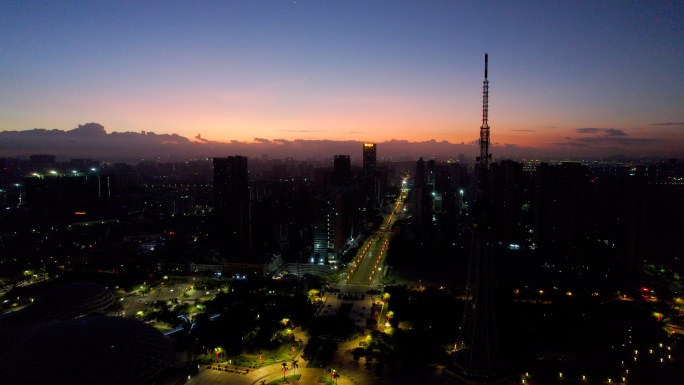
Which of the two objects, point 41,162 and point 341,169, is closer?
point 341,169

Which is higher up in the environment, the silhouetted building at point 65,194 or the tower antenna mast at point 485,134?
the tower antenna mast at point 485,134

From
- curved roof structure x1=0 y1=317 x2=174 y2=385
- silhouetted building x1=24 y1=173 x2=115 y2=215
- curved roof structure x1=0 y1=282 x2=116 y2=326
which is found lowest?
curved roof structure x1=0 y1=282 x2=116 y2=326

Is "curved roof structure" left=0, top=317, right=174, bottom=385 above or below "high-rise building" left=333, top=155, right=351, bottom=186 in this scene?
below

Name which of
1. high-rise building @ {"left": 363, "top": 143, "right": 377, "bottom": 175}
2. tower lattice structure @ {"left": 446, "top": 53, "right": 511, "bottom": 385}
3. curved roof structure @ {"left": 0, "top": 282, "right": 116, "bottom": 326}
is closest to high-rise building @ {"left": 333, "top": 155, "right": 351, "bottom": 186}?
high-rise building @ {"left": 363, "top": 143, "right": 377, "bottom": 175}

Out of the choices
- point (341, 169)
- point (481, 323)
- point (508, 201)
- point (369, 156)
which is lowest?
point (481, 323)

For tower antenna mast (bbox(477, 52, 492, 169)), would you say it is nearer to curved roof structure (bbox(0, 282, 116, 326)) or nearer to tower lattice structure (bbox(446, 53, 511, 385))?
tower lattice structure (bbox(446, 53, 511, 385))

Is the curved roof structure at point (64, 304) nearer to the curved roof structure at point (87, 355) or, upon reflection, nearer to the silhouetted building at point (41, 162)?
the curved roof structure at point (87, 355)

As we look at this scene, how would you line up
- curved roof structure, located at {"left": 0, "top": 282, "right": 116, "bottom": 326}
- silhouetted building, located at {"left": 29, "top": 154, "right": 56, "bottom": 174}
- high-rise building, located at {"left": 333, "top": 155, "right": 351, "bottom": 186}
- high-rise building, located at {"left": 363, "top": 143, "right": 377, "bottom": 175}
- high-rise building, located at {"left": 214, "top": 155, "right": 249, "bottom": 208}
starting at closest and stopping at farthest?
curved roof structure, located at {"left": 0, "top": 282, "right": 116, "bottom": 326}
high-rise building, located at {"left": 214, "top": 155, "right": 249, "bottom": 208}
high-rise building, located at {"left": 333, "top": 155, "right": 351, "bottom": 186}
high-rise building, located at {"left": 363, "top": 143, "right": 377, "bottom": 175}
silhouetted building, located at {"left": 29, "top": 154, "right": 56, "bottom": 174}

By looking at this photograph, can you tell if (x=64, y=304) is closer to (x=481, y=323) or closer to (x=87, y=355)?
(x=87, y=355)

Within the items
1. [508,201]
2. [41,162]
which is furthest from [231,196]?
[41,162]

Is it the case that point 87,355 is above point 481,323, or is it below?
below

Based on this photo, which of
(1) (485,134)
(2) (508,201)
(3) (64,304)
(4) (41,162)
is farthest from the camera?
(4) (41,162)

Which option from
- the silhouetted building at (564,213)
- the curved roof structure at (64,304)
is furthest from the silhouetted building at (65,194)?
the silhouetted building at (564,213)
